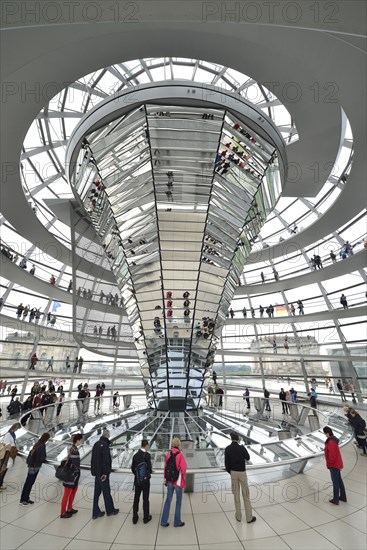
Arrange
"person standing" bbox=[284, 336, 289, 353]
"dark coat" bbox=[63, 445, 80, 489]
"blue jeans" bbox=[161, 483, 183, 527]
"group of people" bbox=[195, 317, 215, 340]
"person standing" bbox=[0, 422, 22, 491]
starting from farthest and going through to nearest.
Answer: "person standing" bbox=[284, 336, 289, 353] < "group of people" bbox=[195, 317, 215, 340] < "person standing" bbox=[0, 422, 22, 491] < "dark coat" bbox=[63, 445, 80, 489] < "blue jeans" bbox=[161, 483, 183, 527]

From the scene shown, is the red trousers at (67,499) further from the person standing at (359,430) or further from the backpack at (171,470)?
the person standing at (359,430)

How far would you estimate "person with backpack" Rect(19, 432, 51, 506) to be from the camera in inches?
201

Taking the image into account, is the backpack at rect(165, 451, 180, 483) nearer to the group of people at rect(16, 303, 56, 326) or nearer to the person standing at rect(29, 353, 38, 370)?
the person standing at rect(29, 353, 38, 370)

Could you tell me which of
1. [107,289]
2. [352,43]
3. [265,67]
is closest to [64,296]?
[107,289]

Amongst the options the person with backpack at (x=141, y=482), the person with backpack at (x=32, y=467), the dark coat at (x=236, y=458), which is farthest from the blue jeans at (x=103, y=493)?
the dark coat at (x=236, y=458)

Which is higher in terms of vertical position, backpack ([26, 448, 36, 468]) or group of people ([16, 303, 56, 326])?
group of people ([16, 303, 56, 326])

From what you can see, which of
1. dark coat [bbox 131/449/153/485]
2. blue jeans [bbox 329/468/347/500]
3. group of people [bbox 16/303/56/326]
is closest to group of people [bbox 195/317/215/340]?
blue jeans [bbox 329/468/347/500]

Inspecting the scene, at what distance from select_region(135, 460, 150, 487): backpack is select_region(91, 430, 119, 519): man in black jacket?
57 cm

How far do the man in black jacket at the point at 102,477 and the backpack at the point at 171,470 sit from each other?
1015 mm

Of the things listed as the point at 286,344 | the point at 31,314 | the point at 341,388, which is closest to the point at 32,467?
the point at 31,314

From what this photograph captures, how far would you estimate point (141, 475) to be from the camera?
180 inches

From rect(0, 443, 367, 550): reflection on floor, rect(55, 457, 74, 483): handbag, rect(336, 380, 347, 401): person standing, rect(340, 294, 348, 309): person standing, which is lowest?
rect(0, 443, 367, 550): reflection on floor

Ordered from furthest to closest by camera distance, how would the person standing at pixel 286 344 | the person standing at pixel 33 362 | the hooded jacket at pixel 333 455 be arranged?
the person standing at pixel 286 344 < the person standing at pixel 33 362 < the hooded jacket at pixel 333 455

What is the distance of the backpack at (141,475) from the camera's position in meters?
4.55
